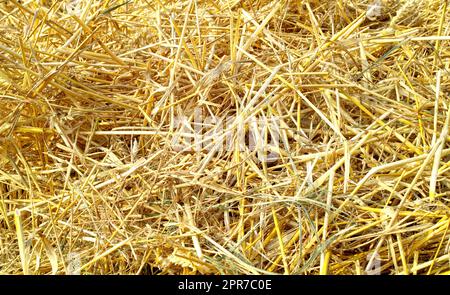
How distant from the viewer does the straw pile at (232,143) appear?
40.7 inches

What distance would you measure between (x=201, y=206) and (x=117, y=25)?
Answer: 0.54 m

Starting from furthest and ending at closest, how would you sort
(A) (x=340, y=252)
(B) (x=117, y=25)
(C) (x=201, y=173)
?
(B) (x=117, y=25) < (C) (x=201, y=173) < (A) (x=340, y=252)

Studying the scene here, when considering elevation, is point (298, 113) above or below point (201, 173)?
above

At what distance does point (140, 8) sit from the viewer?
150cm

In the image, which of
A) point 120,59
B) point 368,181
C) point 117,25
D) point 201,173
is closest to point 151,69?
point 120,59

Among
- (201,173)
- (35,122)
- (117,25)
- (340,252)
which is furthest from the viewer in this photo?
(117,25)

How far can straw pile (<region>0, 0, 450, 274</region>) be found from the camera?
103 centimetres

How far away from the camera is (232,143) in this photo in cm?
116

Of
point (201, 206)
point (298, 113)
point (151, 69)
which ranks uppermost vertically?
point (151, 69)

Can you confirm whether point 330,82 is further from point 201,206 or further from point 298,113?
point 201,206

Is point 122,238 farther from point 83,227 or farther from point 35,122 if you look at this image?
point 35,122

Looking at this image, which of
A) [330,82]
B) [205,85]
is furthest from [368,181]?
[205,85]

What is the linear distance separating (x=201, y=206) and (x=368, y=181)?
0.30m

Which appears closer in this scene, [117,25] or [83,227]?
[83,227]
